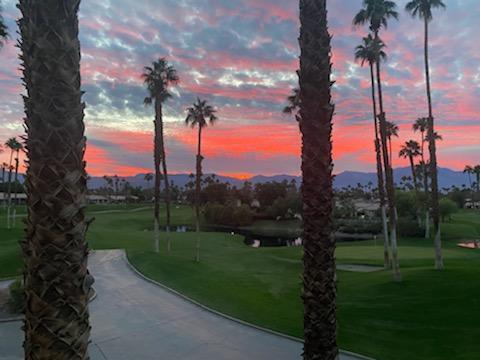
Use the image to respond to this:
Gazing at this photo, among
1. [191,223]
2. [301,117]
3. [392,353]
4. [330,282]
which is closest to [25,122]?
[301,117]

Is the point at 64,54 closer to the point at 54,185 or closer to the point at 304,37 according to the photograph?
the point at 54,185

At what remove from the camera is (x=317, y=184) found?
7.89m

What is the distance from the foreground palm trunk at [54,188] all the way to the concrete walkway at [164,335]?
9745 millimetres

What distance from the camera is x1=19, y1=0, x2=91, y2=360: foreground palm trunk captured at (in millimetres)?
3797

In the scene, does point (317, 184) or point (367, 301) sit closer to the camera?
point (317, 184)

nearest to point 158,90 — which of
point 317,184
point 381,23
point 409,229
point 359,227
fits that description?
point 381,23

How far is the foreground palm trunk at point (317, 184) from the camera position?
7.77 meters

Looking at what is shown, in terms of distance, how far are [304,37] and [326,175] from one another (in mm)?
2860

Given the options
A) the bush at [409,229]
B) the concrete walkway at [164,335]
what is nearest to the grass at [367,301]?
the concrete walkway at [164,335]

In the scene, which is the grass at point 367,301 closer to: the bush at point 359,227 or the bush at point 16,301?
the bush at point 16,301

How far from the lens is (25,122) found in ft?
13.3

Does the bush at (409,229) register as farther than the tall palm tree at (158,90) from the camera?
Yes

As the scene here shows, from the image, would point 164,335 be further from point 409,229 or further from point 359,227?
point 359,227

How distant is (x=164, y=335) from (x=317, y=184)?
9.81m
